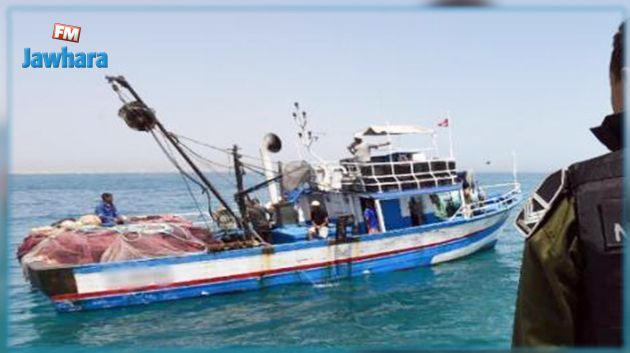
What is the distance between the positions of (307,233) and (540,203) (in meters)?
11.1

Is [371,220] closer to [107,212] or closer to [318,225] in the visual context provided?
[318,225]

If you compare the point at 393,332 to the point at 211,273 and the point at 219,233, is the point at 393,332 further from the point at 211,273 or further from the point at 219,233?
the point at 219,233

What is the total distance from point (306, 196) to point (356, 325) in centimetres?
629

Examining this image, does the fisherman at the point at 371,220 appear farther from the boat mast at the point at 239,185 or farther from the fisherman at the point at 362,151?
the boat mast at the point at 239,185

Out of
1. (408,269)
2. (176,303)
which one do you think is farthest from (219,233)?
(408,269)

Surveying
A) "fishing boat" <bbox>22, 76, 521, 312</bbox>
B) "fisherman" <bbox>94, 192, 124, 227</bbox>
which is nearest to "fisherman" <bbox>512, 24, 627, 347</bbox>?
"fishing boat" <bbox>22, 76, 521, 312</bbox>

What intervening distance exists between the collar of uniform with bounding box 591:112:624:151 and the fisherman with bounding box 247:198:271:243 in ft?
37.4

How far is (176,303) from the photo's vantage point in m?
10.8

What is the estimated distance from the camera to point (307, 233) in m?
12.6

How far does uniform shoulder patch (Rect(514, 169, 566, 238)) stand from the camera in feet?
5.14

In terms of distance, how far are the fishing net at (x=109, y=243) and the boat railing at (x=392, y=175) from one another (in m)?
3.70

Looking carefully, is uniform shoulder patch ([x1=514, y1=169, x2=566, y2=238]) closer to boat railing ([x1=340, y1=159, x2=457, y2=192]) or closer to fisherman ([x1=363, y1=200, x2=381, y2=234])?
boat railing ([x1=340, y1=159, x2=457, y2=192])

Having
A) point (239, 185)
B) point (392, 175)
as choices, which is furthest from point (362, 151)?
point (239, 185)

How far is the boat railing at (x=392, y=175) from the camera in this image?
1330 centimetres
